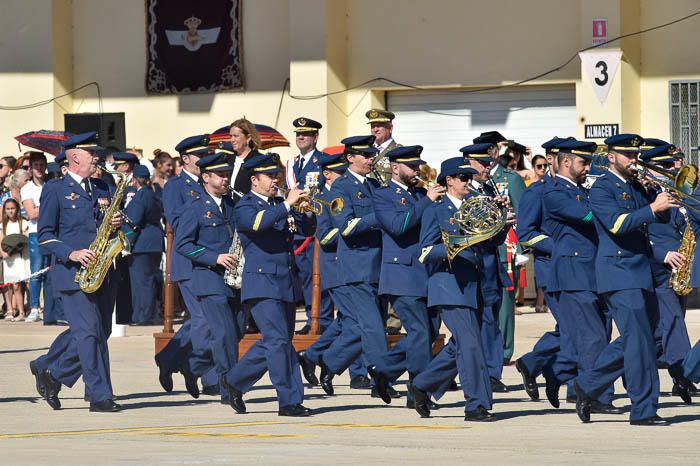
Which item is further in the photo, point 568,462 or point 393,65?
point 393,65

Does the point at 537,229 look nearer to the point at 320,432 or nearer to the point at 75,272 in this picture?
the point at 320,432

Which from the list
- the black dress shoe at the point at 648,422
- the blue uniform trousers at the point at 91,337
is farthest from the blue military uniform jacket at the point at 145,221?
the black dress shoe at the point at 648,422

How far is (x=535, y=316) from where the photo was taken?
21297 millimetres

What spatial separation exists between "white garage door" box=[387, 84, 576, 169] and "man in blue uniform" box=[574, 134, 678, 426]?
488 inches

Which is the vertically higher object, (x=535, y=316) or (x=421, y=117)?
(x=421, y=117)

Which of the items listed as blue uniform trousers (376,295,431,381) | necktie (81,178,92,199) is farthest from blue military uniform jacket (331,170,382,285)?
necktie (81,178,92,199)

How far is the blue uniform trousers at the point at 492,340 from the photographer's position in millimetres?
13734

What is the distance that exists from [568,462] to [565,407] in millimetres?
3255

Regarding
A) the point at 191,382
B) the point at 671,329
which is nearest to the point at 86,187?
the point at 191,382

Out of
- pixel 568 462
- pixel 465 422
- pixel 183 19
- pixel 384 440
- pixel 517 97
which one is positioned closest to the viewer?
pixel 568 462

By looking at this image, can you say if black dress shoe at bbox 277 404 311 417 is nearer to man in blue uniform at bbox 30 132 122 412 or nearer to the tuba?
man in blue uniform at bbox 30 132 122 412

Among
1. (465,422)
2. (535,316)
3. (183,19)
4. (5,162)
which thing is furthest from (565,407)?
(183,19)

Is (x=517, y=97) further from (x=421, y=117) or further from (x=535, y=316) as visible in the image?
(x=535, y=316)

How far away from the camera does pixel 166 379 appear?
47.0 ft
